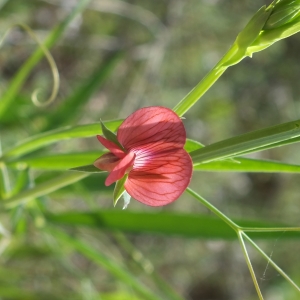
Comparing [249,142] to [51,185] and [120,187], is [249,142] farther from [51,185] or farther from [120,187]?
[51,185]

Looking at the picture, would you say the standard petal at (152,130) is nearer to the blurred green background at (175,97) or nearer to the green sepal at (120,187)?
the green sepal at (120,187)

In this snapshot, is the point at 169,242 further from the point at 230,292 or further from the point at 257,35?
the point at 257,35

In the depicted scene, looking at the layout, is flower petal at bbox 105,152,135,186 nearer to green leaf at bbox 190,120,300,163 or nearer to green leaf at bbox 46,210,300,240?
green leaf at bbox 190,120,300,163

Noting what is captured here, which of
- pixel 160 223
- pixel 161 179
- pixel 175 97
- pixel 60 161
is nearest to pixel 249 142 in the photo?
pixel 161 179

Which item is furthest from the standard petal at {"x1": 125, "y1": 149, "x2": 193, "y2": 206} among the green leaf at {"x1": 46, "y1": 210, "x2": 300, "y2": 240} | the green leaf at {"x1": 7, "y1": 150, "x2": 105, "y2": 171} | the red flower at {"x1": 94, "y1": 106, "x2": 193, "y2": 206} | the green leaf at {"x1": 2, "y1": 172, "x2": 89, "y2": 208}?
the green leaf at {"x1": 46, "y1": 210, "x2": 300, "y2": 240}

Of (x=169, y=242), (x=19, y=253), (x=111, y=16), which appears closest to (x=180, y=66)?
(x=111, y=16)

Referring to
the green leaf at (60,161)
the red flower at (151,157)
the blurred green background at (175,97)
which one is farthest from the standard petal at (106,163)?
the blurred green background at (175,97)
